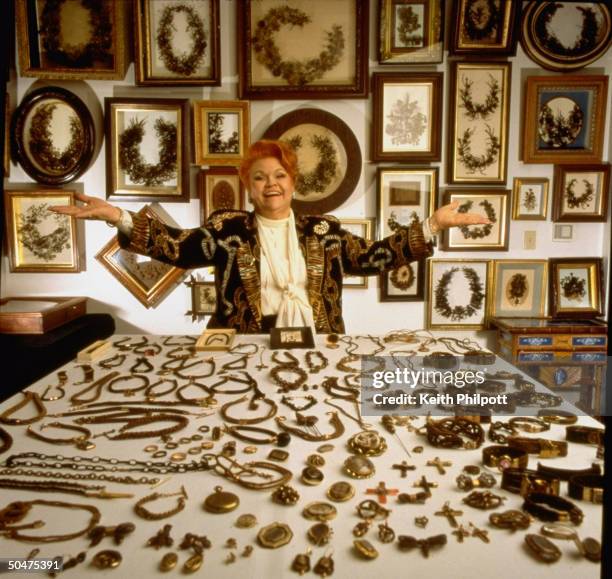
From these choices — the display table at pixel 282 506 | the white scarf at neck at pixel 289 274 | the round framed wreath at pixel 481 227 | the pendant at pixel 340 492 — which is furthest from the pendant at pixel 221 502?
the round framed wreath at pixel 481 227

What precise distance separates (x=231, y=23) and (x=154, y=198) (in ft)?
4.69

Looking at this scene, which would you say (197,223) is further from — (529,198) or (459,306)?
(529,198)

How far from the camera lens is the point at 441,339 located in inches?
94.5

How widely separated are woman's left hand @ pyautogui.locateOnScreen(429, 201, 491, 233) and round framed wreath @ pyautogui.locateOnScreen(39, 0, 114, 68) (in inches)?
108

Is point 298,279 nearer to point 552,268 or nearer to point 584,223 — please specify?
point 552,268

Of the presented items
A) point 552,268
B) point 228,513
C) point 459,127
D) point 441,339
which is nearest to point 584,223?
point 552,268

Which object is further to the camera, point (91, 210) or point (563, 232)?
point (563, 232)

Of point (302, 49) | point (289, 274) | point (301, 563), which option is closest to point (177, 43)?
point (302, 49)

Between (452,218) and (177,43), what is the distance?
101 inches

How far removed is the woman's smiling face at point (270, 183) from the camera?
2895mm

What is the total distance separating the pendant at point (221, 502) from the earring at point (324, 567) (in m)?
0.23

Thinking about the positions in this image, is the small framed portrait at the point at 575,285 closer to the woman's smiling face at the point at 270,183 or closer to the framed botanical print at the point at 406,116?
the framed botanical print at the point at 406,116

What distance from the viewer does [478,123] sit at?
3.93 meters

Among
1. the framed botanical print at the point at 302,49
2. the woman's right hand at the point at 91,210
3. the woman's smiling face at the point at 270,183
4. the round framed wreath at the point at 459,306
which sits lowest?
the round framed wreath at the point at 459,306
